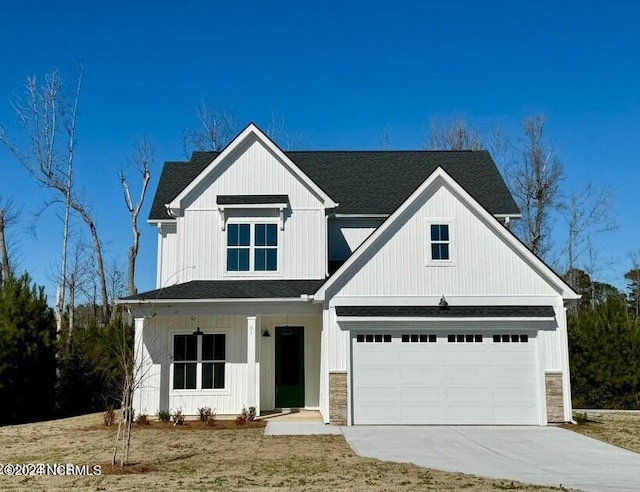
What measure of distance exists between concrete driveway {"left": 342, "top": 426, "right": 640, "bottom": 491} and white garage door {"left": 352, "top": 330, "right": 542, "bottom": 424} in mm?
566

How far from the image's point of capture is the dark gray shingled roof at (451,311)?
55.0 ft

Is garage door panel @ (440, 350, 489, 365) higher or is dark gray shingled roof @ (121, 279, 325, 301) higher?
dark gray shingled roof @ (121, 279, 325, 301)

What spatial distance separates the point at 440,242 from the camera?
17391 mm

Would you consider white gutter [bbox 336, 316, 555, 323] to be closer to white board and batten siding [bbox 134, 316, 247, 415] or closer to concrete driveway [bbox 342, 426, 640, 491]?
concrete driveway [bbox 342, 426, 640, 491]

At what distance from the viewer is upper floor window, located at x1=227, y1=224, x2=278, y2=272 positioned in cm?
1980

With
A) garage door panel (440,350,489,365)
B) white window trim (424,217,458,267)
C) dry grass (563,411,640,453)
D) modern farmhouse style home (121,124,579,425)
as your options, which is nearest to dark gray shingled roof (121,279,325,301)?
modern farmhouse style home (121,124,579,425)

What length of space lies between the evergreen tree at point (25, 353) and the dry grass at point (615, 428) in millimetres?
14854

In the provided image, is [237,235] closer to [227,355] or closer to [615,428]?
[227,355]

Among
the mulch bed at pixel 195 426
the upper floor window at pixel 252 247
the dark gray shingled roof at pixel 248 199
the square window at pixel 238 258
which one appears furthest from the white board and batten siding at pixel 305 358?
the dark gray shingled roof at pixel 248 199

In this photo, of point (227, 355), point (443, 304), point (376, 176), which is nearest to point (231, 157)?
point (376, 176)

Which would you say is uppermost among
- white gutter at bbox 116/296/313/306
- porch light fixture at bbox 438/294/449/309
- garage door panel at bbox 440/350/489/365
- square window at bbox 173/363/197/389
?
white gutter at bbox 116/296/313/306

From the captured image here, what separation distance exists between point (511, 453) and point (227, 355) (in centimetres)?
911

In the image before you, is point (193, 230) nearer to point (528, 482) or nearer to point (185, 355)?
point (185, 355)

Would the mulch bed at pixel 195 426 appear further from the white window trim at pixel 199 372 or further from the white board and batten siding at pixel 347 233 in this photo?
the white board and batten siding at pixel 347 233
